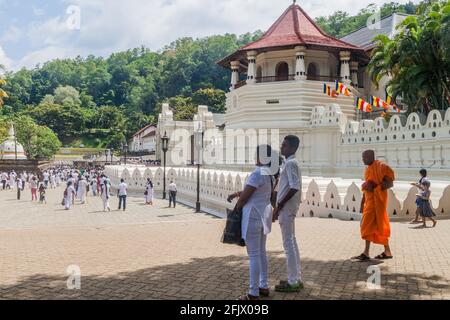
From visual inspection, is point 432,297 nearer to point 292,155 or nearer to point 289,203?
point 289,203

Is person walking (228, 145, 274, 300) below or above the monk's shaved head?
below

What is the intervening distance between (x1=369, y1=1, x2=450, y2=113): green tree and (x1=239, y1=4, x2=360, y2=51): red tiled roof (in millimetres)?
9893

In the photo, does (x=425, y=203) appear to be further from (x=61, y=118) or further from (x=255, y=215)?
(x=61, y=118)

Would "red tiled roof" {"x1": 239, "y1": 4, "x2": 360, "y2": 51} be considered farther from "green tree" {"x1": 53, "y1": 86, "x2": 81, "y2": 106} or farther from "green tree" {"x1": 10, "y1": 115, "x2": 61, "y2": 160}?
"green tree" {"x1": 53, "y1": 86, "x2": 81, "y2": 106}

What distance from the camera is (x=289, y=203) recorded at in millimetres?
5398

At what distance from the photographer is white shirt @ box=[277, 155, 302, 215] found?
5.36 m

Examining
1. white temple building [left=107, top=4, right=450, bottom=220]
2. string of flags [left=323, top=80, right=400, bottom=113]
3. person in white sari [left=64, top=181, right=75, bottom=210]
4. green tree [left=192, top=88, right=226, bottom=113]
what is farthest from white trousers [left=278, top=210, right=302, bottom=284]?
green tree [left=192, top=88, right=226, bottom=113]

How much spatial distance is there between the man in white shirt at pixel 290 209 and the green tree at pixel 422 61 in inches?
779

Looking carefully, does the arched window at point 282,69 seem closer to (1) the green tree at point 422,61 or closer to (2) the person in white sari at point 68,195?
(1) the green tree at point 422,61

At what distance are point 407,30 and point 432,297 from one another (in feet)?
74.7

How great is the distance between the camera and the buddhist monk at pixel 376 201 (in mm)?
7078

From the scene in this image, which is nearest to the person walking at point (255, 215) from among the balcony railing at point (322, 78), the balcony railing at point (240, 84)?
the balcony railing at point (322, 78)
